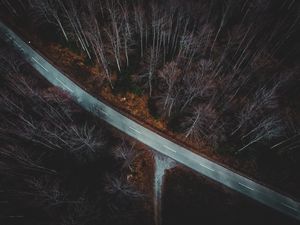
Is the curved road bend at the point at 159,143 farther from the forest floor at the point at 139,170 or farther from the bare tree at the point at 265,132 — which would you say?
the bare tree at the point at 265,132

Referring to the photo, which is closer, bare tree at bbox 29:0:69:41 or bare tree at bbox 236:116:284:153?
bare tree at bbox 236:116:284:153

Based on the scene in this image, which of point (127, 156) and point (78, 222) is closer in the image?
point (78, 222)

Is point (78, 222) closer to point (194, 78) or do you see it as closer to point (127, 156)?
point (127, 156)

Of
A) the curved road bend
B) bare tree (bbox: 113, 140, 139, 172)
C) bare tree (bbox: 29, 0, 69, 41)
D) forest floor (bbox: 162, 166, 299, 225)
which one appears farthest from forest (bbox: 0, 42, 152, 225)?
bare tree (bbox: 29, 0, 69, 41)

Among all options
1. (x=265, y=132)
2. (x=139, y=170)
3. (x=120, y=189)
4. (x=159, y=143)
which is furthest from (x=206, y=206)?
(x=265, y=132)

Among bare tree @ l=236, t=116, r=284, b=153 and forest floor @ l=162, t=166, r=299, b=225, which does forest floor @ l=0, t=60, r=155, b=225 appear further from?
bare tree @ l=236, t=116, r=284, b=153

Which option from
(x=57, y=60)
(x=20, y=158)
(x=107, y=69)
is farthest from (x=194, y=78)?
(x=20, y=158)
